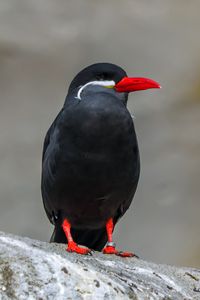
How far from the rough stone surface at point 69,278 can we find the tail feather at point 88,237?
156 cm

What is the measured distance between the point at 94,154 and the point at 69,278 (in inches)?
72.0

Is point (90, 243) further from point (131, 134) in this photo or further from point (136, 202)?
point (136, 202)

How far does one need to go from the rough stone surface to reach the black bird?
809mm

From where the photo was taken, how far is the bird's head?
260 inches

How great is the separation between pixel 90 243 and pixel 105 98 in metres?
1.54

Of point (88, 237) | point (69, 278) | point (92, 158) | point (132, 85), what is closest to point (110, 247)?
point (92, 158)

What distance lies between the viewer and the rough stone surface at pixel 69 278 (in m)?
4.48

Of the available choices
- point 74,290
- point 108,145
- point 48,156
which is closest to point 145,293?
point 74,290

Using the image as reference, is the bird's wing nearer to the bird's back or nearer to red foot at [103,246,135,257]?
the bird's back

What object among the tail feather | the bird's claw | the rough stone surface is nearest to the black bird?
the tail feather

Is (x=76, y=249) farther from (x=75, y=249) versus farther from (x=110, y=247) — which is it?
(x=110, y=247)

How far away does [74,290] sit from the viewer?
4.59 m

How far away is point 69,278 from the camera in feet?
15.3

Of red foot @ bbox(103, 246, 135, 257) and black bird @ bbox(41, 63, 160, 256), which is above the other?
black bird @ bbox(41, 63, 160, 256)
